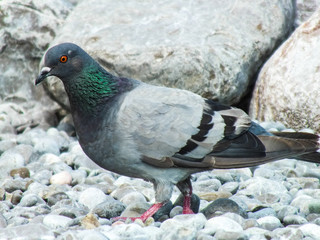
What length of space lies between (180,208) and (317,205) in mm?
1169

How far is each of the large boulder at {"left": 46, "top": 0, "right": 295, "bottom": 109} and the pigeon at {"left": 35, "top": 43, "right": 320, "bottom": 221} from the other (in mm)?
2760

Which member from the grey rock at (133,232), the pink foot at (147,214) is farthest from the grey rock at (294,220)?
the grey rock at (133,232)

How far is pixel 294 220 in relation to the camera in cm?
472

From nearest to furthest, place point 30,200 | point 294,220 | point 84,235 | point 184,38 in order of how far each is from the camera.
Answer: point 84,235 → point 294,220 → point 30,200 → point 184,38

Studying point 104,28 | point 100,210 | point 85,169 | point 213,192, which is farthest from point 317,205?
point 104,28

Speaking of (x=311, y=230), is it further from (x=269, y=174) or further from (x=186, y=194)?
(x=269, y=174)

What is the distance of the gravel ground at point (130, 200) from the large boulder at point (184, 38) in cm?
111

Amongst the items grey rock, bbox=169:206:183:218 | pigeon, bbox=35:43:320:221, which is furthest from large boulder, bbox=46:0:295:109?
grey rock, bbox=169:206:183:218

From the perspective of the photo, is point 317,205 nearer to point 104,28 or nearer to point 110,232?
point 110,232

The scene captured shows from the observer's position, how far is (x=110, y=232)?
424 centimetres

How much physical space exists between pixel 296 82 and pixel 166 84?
5.59 ft

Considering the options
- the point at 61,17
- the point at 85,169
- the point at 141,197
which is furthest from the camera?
the point at 61,17

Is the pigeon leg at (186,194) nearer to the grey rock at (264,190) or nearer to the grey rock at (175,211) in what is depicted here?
the grey rock at (175,211)

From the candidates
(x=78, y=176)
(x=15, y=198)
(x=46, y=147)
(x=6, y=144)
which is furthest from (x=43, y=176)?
(x=6, y=144)
